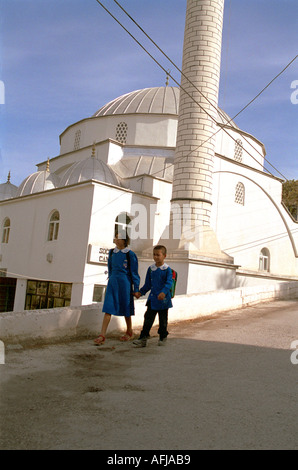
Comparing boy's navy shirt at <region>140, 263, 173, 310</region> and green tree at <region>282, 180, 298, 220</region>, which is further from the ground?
green tree at <region>282, 180, 298, 220</region>

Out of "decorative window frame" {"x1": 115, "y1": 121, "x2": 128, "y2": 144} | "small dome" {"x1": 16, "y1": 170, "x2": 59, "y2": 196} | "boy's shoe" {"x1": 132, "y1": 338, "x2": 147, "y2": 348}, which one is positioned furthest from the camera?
"decorative window frame" {"x1": 115, "y1": 121, "x2": 128, "y2": 144}

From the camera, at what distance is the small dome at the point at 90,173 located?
60.5 ft

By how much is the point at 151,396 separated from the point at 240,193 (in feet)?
64.5

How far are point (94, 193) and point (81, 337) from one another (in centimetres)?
1073

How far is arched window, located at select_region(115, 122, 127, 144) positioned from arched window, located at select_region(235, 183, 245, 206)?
671 centimetres

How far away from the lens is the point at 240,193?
2225 cm

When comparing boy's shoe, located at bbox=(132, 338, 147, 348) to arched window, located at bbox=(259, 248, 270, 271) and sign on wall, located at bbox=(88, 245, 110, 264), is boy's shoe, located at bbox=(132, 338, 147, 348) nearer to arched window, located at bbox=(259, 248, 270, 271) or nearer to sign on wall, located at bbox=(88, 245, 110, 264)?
sign on wall, located at bbox=(88, 245, 110, 264)

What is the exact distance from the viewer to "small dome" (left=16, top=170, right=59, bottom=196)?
70.7 feet

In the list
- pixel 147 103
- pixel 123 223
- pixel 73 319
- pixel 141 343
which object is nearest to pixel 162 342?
pixel 141 343

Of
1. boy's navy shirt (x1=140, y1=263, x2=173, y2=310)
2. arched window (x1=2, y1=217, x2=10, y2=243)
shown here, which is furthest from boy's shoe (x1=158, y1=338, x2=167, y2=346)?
arched window (x1=2, y1=217, x2=10, y2=243)

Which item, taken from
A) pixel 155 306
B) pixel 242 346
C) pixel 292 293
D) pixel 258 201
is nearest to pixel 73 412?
pixel 155 306

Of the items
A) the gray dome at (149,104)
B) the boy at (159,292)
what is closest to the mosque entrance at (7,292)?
the gray dome at (149,104)

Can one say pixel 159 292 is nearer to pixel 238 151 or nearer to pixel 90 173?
pixel 90 173
